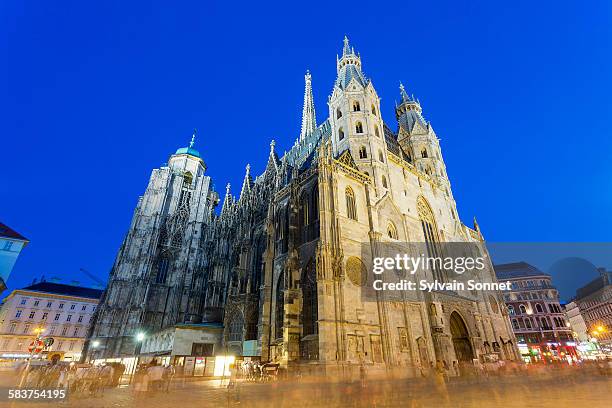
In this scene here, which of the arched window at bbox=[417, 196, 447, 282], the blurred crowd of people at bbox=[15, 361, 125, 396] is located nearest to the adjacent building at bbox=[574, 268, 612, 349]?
the arched window at bbox=[417, 196, 447, 282]

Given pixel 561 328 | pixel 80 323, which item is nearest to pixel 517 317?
pixel 561 328

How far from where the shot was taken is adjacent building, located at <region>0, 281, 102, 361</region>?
5294 centimetres

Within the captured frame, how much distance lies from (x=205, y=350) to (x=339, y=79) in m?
35.1

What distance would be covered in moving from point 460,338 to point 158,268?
39.3 meters

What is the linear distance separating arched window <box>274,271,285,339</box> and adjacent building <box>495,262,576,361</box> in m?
54.5

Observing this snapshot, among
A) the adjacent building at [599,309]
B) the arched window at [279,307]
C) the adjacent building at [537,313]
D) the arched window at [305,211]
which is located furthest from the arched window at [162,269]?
the adjacent building at [599,309]

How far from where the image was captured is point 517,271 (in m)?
68.3

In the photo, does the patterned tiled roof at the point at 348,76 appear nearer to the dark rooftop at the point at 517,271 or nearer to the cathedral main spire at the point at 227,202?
the cathedral main spire at the point at 227,202

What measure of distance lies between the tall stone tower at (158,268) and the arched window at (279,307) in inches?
784

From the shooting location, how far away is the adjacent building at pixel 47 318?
52938mm

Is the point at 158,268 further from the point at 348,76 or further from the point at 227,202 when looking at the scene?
the point at 348,76

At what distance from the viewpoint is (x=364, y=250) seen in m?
25.4

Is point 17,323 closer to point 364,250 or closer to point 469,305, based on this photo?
point 364,250

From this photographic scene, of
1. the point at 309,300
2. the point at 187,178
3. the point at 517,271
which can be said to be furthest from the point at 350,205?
the point at 517,271
